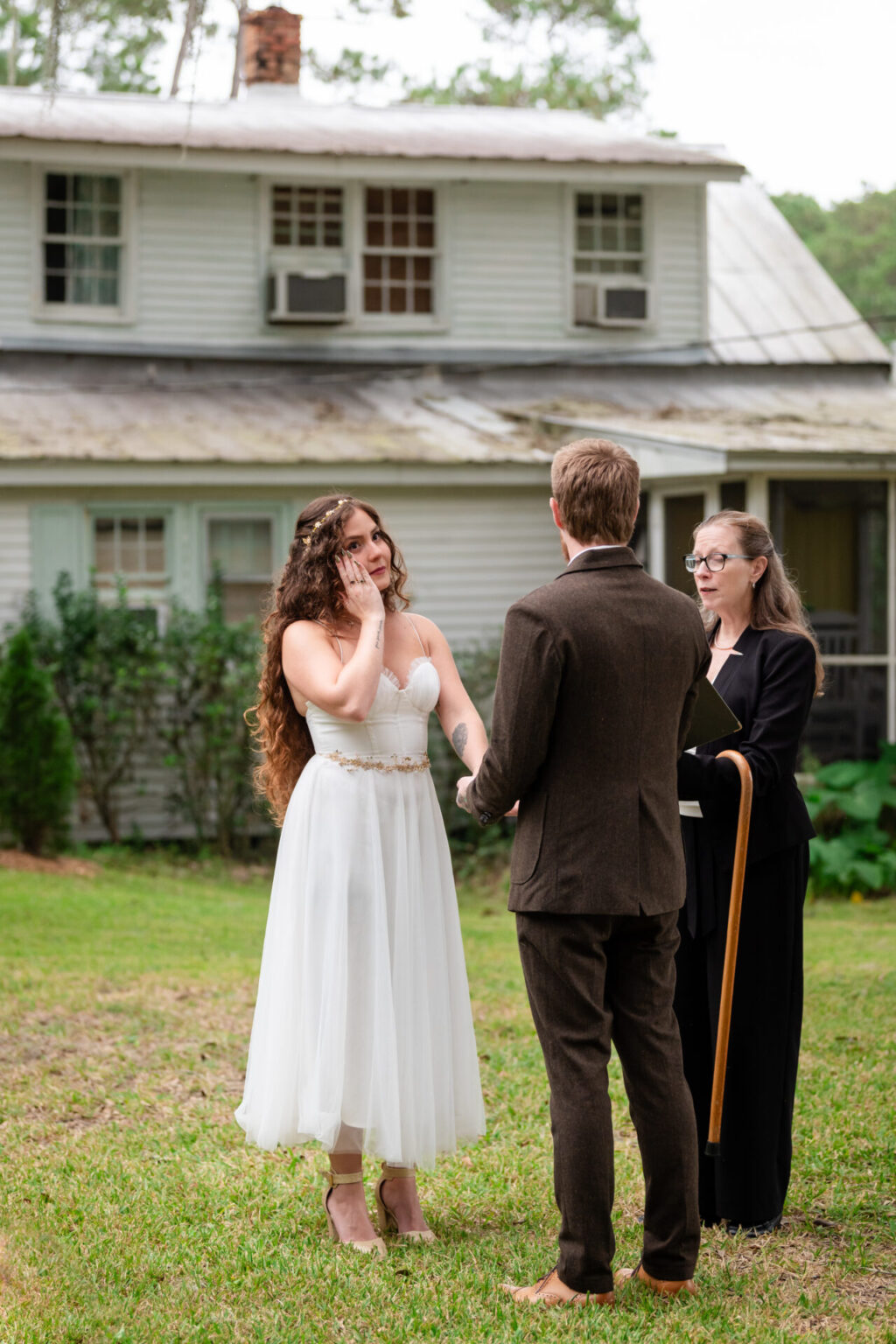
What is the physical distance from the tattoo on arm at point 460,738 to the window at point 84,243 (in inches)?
430

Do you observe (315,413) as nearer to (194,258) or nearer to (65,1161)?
(194,258)

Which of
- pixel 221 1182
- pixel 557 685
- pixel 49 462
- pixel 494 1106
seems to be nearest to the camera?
pixel 557 685

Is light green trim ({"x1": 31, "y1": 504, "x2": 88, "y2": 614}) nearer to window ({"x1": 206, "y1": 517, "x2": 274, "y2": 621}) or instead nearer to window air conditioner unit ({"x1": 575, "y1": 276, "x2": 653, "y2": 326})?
window ({"x1": 206, "y1": 517, "x2": 274, "y2": 621})

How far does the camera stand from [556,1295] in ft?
11.7

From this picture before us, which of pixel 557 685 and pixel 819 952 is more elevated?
pixel 557 685

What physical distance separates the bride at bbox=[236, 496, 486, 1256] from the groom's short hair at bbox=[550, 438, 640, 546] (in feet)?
2.26

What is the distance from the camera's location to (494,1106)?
560 centimetres

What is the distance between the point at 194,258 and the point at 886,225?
92.0ft

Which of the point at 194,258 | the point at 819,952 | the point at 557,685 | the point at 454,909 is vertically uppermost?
the point at 194,258

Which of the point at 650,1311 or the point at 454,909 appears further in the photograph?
the point at 454,909

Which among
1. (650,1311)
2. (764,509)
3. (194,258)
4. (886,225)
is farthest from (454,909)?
(886,225)

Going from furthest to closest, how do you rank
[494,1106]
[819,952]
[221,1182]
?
1. [819,952]
2. [494,1106]
3. [221,1182]

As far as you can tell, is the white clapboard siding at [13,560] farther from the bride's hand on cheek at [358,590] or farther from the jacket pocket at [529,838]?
the jacket pocket at [529,838]

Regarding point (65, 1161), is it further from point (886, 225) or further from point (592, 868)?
point (886, 225)
